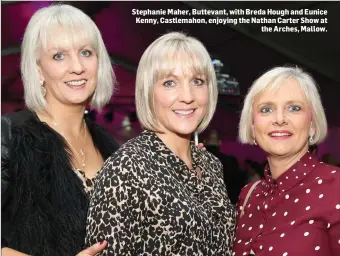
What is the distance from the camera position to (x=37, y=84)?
2211mm

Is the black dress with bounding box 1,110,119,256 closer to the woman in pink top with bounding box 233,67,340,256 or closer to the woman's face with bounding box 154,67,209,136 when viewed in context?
the woman's face with bounding box 154,67,209,136

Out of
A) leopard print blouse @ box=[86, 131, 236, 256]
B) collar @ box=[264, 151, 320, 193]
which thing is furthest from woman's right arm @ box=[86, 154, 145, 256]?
collar @ box=[264, 151, 320, 193]

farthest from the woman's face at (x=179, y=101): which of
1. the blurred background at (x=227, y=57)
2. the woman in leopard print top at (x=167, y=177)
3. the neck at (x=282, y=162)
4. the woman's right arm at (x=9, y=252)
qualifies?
the blurred background at (x=227, y=57)

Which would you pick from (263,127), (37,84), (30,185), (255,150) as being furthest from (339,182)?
(255,150)

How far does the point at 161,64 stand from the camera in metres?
1.86

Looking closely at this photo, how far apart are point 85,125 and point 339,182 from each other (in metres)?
1.20

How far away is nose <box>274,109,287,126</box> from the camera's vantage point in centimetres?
203

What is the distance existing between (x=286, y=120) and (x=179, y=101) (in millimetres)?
469

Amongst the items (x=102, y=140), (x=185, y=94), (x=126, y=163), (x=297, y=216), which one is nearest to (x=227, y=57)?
(x=102, y=140)

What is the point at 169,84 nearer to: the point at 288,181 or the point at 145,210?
the point at 145,210

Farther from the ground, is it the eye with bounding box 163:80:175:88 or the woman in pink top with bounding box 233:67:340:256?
the eye with bounding box 163:80:175:88

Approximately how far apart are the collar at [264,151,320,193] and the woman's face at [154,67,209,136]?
0.43m

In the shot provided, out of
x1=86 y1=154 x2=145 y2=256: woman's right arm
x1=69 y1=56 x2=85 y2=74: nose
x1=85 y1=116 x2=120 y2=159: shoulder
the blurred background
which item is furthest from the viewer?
the blurred background

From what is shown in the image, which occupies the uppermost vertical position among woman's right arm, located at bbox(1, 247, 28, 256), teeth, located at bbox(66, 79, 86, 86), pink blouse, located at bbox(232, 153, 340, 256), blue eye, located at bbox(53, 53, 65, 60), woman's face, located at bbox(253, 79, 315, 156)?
blue eye, located at bbox(53, 53, 65, 60)
